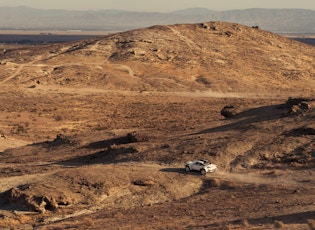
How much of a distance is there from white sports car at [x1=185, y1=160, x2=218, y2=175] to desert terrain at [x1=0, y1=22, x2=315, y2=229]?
0.42m

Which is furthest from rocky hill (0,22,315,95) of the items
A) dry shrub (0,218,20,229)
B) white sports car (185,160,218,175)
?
dry shrub (0,218,20,229)

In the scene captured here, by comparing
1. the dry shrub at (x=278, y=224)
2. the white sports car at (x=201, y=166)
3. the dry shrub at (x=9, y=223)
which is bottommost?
the dry shrub at (x=9, y=223)

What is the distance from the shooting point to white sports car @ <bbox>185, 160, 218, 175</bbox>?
3309cm

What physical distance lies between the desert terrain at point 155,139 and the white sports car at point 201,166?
416 millimetres

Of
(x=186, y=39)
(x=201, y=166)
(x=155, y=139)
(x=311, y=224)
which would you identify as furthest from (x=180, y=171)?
(x=186, y=39)

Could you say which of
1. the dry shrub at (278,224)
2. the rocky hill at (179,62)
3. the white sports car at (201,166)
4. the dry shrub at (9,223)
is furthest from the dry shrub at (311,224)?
the rocky hill at (179,62)

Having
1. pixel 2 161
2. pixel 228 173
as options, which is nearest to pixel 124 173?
pixel 228 173

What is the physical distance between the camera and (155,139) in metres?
43.5

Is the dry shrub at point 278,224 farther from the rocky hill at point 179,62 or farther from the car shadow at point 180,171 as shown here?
the rocky hill at point 179,62

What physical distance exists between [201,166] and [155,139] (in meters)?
10.9

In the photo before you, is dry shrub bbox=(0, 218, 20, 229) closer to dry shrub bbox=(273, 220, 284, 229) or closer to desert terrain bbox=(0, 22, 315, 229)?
desert terrain bbox=(0, 22, 315, 229)

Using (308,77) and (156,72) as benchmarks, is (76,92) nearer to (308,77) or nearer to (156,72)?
(156,72)

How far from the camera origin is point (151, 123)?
60.4 metres

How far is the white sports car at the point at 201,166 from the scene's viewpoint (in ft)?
109
